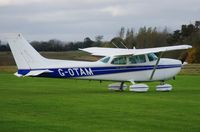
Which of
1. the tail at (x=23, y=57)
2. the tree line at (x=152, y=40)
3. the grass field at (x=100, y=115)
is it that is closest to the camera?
the grass field at (x=100, y=115)

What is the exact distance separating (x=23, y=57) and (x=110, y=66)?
13.2ft

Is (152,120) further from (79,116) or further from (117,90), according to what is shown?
(117,90)

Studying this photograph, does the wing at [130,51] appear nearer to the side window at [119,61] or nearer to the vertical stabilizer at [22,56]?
the side window at [119,61]

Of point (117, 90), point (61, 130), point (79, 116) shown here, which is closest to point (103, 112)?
point (79, 116)

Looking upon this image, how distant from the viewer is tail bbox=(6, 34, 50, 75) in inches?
950

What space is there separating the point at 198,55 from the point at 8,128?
6540cm

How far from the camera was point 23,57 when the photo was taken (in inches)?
952

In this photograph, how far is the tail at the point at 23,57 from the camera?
24125 millimetres

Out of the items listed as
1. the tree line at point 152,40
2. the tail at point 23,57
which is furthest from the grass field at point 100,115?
the tree line at point 152,40

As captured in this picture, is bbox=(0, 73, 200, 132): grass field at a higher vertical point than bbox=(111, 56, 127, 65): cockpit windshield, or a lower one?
lower

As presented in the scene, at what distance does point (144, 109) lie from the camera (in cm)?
1670

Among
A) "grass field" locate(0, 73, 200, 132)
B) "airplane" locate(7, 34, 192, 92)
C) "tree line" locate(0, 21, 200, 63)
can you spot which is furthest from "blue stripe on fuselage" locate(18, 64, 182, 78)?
"tree line" locate(0, 21, 200, 63)

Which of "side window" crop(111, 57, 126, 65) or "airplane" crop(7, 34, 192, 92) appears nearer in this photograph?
"airplane" crop(7, 34, 192, 92)

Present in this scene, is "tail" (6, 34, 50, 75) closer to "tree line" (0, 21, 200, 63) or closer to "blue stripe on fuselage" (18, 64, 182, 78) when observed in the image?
"blue stripe on fuselage" (18, 64, 182, 78)
